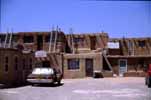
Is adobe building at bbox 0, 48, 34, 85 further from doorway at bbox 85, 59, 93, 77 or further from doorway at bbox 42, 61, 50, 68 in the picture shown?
doorway at bbox 85, 59, 93, 77

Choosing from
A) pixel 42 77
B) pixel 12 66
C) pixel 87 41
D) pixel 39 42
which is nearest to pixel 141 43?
pixel 87 41

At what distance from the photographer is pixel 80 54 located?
46.7 metres

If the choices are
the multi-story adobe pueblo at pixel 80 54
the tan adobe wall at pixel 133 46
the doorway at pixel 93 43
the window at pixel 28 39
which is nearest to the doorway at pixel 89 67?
the multi-story adobe pueblo at pixel 80 54

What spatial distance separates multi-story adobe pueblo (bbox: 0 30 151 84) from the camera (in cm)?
4572

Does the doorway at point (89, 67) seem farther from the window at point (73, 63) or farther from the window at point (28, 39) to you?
the window at point (28, 39)

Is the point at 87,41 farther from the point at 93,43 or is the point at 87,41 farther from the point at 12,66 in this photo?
the point at 12,66

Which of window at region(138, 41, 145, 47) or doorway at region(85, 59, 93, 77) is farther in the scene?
window at region(138, 41, 145, 47)

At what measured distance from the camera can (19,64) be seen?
1249 inches

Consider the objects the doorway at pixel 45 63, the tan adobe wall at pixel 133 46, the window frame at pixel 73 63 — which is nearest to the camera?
the window frame at pixel 73 63

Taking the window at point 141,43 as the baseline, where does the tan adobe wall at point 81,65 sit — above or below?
below

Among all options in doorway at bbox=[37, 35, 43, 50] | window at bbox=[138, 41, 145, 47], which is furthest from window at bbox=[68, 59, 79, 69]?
window at bbox=[138, 41, 145, 47]

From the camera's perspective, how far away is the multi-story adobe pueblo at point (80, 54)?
45719 millimetres

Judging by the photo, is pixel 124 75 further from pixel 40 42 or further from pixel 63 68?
pixel 40 42

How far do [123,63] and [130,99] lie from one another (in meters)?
30.5
